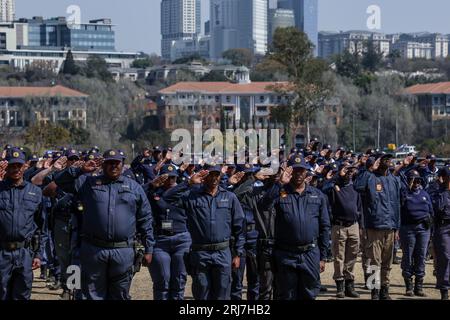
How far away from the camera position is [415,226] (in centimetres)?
1571

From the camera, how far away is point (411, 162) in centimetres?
1889

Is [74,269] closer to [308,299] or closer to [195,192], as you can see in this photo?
[195,192]

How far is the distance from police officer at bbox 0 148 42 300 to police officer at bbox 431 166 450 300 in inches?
250

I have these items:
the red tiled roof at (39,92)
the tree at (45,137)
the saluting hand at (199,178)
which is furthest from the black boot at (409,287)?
the red tiled roof at (39,92)

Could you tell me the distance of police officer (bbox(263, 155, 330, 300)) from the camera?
1136cm

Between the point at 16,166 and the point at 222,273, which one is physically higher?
the point at 16,166

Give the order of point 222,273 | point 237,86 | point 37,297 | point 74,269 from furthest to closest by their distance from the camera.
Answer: point 237,86 → point 37,297 → point 74,269 → point 222,273

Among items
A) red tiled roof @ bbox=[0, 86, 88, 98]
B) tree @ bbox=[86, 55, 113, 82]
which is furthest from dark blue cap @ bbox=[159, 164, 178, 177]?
tree @ bbox=[86, 55, 113, 82]

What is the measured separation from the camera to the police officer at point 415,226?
15.6 m

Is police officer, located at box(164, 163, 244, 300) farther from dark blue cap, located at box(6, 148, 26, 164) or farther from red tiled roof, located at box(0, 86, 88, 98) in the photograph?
red tiled roof, located at box(0, 86, 88, 98)

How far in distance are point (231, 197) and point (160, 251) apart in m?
1.53

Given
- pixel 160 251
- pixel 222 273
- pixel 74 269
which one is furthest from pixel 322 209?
pixel 74 269

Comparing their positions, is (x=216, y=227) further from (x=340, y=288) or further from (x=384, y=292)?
(x=340, y=288)
